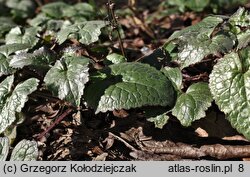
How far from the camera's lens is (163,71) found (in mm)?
2898

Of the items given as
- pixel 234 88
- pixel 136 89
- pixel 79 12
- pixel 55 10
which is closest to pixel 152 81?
pixel 136 89

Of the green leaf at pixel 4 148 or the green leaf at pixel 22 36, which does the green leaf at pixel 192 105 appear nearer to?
the green leaf at pixel 4 148

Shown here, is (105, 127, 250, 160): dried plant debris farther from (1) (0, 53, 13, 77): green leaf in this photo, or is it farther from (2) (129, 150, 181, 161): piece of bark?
(1) (0, 53, 13, 77): green leaf

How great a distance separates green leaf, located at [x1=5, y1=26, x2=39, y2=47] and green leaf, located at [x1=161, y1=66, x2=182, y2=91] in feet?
3.69

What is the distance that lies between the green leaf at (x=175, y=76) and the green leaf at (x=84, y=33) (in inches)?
23.5

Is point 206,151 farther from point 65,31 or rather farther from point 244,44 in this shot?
point 65,31

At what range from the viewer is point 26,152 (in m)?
2.55

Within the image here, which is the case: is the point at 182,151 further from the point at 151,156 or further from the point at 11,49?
the point at 11,49

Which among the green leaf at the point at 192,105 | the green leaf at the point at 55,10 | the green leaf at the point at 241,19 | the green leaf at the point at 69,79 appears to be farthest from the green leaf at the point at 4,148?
the green leaf at the point at 55,10

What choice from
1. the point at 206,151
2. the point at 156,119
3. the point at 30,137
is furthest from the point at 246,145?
the point at 30,137

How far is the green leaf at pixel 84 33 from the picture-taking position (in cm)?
310

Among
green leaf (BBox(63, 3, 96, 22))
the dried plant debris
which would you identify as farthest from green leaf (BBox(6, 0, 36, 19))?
the dried plant debris

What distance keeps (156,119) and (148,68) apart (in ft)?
1.17

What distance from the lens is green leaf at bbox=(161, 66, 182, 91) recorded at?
2768mm
